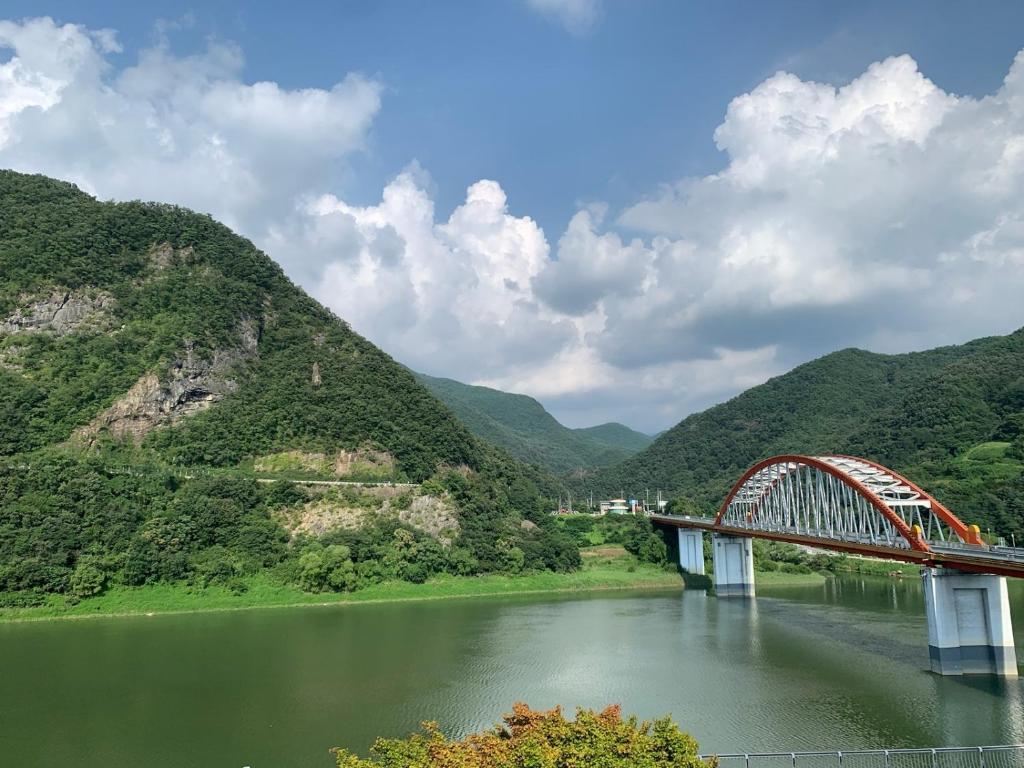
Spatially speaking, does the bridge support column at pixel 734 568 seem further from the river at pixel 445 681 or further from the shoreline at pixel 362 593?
the river at pixel 445 681

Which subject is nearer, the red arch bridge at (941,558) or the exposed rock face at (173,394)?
the red arch bridge at (941,558)

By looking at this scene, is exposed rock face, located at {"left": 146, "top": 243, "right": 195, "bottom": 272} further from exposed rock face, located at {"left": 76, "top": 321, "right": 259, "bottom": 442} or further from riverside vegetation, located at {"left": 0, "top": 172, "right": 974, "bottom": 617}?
exposed rock face, located at {"left": 76, "top": 321, "right": 259, "bottom": 442}

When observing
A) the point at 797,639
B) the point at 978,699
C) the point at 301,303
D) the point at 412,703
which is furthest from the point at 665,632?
the point at 301,303

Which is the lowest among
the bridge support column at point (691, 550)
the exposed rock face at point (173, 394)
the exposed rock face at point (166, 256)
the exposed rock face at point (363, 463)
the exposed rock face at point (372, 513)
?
the bridge support column at point (691, 550)

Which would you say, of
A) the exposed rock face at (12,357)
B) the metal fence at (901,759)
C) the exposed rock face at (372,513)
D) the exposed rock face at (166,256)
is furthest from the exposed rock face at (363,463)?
the metal fence at (901,759)

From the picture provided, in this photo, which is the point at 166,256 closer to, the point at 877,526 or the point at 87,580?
the point at 87,580

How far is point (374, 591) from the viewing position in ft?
163

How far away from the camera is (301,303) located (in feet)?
283

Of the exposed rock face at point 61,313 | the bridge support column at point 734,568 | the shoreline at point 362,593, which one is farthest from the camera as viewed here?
the exposed rock face at point 61,313

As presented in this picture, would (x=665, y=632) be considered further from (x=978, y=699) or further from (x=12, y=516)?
(x=12, y=516)

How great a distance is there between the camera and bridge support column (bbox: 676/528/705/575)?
202 ft

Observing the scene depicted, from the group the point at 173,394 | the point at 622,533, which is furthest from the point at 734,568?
the point at 173,394

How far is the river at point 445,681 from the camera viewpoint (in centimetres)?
1988

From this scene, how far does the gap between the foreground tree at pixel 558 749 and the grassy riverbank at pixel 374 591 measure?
36097mm
